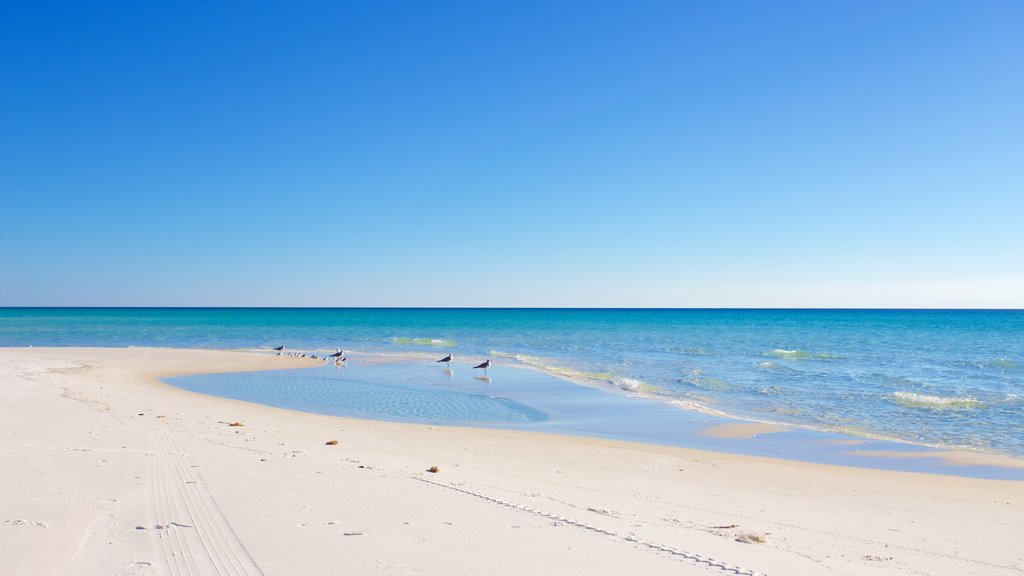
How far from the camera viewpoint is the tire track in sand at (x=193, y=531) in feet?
15.8

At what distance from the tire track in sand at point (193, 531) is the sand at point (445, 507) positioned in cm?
2

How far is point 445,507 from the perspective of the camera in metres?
6.75

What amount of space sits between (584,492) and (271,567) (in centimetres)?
455

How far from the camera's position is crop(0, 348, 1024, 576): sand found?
516 cm

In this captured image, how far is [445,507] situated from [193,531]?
237cm

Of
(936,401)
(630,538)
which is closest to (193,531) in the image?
(630,538)

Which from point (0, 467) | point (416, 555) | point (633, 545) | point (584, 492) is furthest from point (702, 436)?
point (0, 467)

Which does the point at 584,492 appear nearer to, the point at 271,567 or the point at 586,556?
the point at 586,556

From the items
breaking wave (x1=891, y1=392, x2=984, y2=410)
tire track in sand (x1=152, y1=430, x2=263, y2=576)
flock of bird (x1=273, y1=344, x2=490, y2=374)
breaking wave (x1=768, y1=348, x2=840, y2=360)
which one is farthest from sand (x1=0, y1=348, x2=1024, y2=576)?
breaking wave (x1=768, y1=348, x2=840, y2=360)

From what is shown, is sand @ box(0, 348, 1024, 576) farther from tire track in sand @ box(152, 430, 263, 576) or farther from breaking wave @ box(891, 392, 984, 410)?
breaking wave @ box(891, 392, 984, 410)

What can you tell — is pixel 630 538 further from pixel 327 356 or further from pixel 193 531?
pixel 327 356

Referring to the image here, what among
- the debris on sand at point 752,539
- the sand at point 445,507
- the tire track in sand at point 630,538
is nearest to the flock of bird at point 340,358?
the sand at point 445,507

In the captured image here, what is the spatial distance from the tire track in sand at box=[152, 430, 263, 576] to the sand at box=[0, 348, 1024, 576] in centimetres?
2

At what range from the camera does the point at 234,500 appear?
6676 mm
